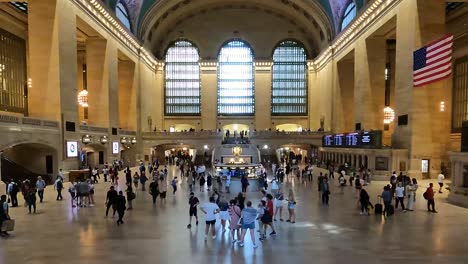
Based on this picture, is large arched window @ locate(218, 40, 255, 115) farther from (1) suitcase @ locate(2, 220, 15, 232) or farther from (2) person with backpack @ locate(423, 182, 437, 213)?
(1) suitcase @ locate(2, 220, 15, 232)

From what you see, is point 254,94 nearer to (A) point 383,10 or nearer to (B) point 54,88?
(A) point 383,10

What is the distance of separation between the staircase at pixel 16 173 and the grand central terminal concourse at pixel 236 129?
10 cm

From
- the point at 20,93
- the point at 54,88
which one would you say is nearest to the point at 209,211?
the point at 54,88

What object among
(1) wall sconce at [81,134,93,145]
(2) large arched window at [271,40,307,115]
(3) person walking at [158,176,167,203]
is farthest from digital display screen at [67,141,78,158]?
(2) large arched window at [271,40,307,115]

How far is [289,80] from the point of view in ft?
156

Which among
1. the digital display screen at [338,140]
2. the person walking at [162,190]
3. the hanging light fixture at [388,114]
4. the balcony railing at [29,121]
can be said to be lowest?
the person walking at [162,190]

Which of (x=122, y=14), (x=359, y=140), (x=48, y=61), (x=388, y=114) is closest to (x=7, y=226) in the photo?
(x=48, y=61)

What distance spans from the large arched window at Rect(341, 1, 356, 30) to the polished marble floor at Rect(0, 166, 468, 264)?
23827mm

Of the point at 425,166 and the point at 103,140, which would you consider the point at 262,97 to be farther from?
the point at 425,166

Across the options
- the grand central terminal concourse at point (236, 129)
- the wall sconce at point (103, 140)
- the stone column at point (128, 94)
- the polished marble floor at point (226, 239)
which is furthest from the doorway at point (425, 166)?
the stone column at point (128, 94)

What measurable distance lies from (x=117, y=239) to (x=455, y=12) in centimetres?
2748

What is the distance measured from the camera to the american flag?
15.2 meters

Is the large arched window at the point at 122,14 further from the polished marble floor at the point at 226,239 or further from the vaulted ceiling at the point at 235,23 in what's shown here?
the polished marble floor at the point at 226,239

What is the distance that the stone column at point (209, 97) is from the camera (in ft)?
153
